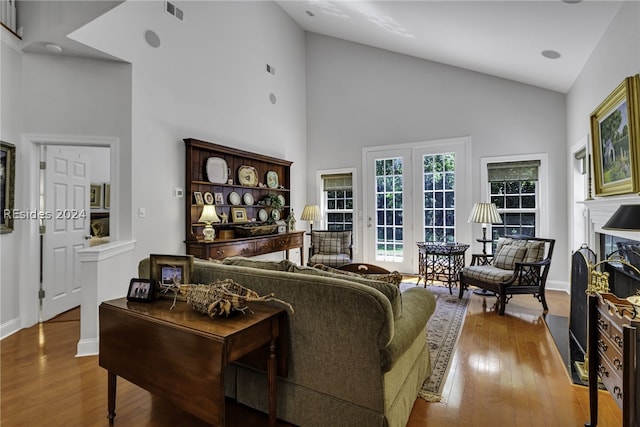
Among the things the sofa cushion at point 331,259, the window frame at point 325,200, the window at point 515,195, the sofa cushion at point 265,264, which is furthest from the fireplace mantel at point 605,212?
the window frame at point 325,200

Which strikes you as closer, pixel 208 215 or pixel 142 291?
pixel 142 291

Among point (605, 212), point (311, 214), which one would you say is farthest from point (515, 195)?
point (311, 214)

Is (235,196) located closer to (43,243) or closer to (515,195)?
(43,243)

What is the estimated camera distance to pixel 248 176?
521cm

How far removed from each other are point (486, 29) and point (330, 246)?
365 cm

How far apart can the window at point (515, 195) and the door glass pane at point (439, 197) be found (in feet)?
1.98

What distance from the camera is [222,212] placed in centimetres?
482

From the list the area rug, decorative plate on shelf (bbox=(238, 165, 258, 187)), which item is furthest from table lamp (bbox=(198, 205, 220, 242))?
the area rug

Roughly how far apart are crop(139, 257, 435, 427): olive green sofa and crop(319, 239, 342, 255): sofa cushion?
3542 mm

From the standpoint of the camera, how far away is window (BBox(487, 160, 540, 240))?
16.2 ft

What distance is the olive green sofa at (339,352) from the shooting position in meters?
1.56

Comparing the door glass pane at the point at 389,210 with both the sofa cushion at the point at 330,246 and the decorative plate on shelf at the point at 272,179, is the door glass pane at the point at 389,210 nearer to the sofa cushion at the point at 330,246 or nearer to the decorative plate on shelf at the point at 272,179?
the sofa cushion at the point at 330,246

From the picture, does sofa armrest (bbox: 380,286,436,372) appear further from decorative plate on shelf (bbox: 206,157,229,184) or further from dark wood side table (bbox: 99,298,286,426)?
decorative plate on shelf (bbox: 206,157,229,184)

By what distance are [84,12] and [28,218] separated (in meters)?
2.21
